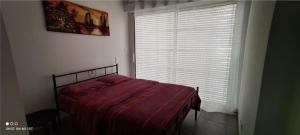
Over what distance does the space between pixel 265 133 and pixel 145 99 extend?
1365 mm

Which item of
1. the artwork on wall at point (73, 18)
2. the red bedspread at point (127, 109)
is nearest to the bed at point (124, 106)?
the red bedspread at point (127, 109)

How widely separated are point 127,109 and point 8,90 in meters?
1.23

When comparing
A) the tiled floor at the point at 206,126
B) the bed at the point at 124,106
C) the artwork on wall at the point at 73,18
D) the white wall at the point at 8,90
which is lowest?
the tiled floor at the point at 206,126

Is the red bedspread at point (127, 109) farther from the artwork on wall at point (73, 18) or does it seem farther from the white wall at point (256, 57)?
the artwork on wall at point (73, 18)

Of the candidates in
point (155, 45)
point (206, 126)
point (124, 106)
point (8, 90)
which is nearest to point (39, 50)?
point (124, 106)

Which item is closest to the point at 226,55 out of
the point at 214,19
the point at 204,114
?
the point at 214,19

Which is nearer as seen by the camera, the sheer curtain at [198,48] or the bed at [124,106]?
the bed at [124,106]

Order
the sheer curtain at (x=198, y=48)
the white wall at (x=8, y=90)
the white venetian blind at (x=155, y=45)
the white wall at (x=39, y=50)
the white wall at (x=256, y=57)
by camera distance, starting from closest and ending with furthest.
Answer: the white wall at (x=8, y=90)
the white wall at (x=256, y=57)
the white wall at (x=39, y=50)
the sheer curtain at (x=198, y=48)
the white venetian blind at (x=155, y=45)

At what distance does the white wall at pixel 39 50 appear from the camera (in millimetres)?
1892

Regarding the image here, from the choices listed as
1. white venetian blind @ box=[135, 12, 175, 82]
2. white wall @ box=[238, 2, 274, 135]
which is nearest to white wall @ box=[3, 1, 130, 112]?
white venetian blind @ box=[135, 12, 175, 82]

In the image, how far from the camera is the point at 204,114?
9.37 feet

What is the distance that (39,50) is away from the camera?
7.00 ft

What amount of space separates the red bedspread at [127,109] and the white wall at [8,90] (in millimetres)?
1006

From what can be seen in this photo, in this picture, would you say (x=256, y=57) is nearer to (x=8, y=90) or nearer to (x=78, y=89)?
(x=8, y=90)
